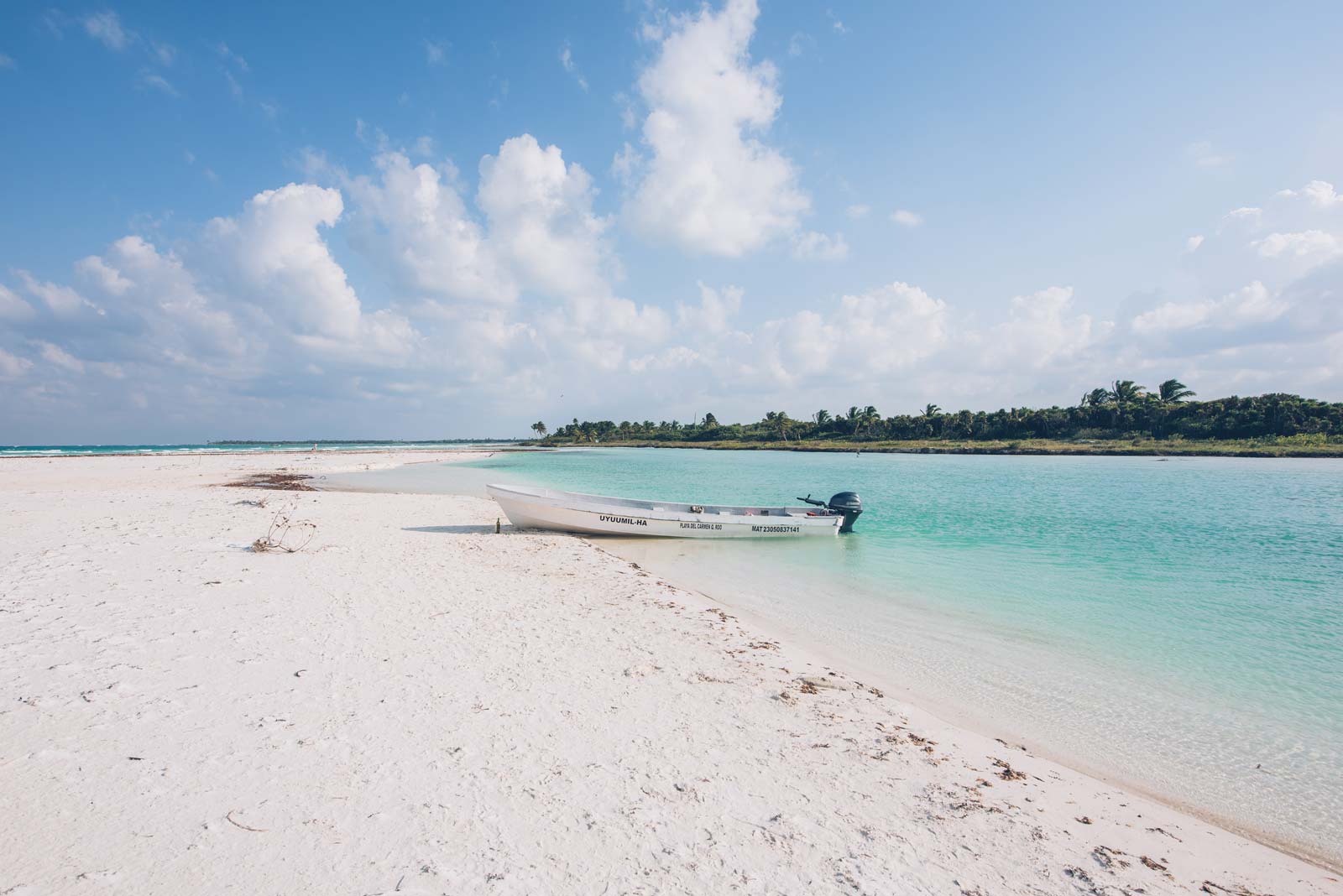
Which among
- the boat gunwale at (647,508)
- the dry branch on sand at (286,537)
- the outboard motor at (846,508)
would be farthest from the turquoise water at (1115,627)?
the dry branch on sand at (286,537)

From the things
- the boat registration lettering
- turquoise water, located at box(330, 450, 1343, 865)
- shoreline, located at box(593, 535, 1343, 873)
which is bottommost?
turquoise water, located at box(330, 450, 1343, 865)

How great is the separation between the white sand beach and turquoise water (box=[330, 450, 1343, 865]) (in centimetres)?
106

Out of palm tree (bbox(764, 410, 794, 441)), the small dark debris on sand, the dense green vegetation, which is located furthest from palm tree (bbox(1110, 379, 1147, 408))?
the small dark debris on sand

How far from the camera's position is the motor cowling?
20.4 meters

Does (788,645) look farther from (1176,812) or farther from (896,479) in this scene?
(896,479)

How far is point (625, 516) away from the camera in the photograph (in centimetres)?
1820

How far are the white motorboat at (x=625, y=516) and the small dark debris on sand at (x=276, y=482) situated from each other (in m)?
16.7

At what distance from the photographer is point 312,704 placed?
5391mm

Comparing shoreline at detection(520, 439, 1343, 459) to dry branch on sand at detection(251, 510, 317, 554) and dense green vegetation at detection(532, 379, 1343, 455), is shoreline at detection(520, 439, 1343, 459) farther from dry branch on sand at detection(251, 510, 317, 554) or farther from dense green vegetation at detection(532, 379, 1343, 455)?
dry branch on sand at detection(251, 510, 317, 554)

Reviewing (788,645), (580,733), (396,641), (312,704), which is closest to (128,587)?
(396,641)

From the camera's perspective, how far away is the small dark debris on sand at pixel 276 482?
92.6ft

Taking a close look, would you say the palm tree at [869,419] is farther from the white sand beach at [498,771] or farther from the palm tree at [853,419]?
the white sand beach at [498,771]

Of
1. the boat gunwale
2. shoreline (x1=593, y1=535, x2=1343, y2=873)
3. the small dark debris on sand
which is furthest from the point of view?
the small dark debris on sand

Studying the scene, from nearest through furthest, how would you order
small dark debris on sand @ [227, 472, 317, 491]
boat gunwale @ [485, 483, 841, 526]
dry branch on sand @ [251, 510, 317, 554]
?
dry branch on sand @ [251, 510, 317, 554] → boat gunwale @ [485, 483, 841, 526] → small dark debris on sand @ [227, 472, 317, 491]
